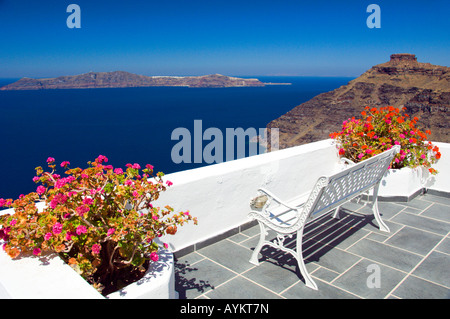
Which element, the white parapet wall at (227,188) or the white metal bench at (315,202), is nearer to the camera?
the white metal bench at (315,202)

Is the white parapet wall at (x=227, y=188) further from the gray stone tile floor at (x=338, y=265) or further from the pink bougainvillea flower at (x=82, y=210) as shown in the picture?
the pink bougainvillea flower at (x=82, y=210)

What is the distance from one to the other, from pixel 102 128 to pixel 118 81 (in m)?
113

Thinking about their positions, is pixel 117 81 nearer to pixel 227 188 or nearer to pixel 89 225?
pixel 227 188

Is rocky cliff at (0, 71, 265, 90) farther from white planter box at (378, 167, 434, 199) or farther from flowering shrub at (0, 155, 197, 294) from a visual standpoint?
flowering shrub at (0, 155, 197, 294)

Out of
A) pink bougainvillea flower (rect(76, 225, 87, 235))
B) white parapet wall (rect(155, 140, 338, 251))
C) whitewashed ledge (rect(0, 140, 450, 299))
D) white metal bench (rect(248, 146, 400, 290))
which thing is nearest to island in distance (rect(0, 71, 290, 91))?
whitewashed ledge (rect(0, 140, 450, 299))

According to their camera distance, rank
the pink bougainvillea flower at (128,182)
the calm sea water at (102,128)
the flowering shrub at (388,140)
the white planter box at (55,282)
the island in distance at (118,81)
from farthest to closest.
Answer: the island in distance at (118,81) < the calm sea water at (102,128) < the flowering shrub at (388,140) < the pink bougainvillea flower at (128,182) < the white planter box at (55,282)

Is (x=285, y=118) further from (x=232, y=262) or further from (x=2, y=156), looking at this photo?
(x=232, y=262)

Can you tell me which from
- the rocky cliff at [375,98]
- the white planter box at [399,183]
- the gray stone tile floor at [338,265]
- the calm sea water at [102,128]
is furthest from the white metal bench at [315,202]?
the rocky cliff at [375,98]

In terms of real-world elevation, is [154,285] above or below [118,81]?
below

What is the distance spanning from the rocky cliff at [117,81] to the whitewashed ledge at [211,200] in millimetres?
174572

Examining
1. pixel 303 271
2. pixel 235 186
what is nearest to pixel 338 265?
pixel 303 271

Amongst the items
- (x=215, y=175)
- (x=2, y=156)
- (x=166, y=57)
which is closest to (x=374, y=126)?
(x=215, y=175)

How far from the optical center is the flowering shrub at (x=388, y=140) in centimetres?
379

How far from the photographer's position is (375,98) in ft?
243
